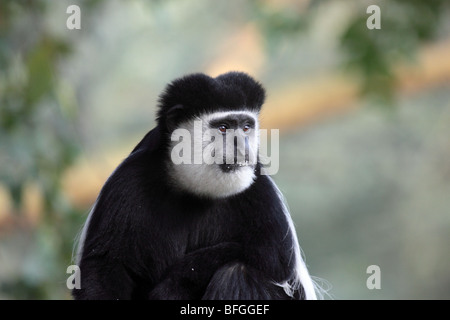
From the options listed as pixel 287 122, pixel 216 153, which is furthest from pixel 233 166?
pixel 287 122

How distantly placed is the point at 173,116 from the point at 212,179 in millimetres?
266

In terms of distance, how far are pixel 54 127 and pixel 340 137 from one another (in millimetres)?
5422

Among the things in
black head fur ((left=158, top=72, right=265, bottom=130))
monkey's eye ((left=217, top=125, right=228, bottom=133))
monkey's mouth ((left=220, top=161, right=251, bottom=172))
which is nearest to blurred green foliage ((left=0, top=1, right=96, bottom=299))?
black head fur ((left=158, top=72, right=265, bottom=130))

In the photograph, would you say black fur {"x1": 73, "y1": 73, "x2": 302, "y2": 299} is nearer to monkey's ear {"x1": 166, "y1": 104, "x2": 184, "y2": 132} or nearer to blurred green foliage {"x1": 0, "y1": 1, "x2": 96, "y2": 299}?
monkey's ear {"x1": 166, "y1": 104, "x2": 184, "y2": 132}

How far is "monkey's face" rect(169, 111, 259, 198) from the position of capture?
8.43ft

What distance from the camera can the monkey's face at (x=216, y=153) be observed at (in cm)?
257

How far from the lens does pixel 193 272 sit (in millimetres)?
2490

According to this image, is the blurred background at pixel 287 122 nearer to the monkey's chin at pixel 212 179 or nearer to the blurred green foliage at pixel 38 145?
the blurred green foliage at pixel 38 145

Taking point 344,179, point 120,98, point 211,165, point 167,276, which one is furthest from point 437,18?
point 120,98

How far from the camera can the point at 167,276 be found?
2.50 m

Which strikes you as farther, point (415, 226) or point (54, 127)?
point (415, 226)
